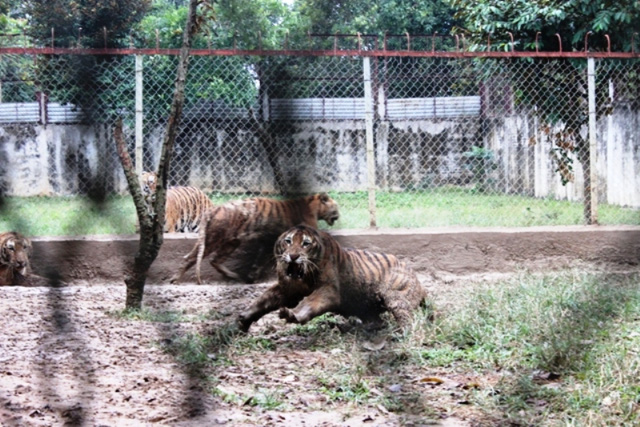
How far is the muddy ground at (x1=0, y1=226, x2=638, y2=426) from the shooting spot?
2.46 m

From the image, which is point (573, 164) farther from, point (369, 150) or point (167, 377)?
point (167, 377)

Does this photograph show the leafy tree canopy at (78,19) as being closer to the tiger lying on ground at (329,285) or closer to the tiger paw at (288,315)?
the tiger lying on ground at (329,285)

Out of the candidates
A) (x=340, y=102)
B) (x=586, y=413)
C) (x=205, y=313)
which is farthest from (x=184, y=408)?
(x=340, y=102)

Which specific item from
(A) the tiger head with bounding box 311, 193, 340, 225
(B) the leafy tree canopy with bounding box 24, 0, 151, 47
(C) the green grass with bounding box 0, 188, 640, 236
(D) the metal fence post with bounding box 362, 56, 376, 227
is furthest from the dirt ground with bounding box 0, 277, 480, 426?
(B) the leafy tree canopy with bounding box 24, 0, 151, 47

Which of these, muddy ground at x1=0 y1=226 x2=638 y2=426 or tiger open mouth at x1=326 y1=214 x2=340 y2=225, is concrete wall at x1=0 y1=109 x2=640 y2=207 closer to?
tiger open mouth at x1=326 y1=214 x2=340 y2=225

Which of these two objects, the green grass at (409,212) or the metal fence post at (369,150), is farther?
the green grass at (409,212)

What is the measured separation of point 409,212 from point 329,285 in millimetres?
3951

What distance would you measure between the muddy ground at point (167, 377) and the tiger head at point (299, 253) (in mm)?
307

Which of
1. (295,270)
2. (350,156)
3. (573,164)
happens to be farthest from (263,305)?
(573,164)

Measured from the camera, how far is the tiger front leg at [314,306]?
11.5ft

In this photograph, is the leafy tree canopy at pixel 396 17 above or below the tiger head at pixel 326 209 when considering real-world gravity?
above

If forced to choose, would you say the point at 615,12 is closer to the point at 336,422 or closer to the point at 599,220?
the point at 599,220

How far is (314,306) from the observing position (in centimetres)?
358

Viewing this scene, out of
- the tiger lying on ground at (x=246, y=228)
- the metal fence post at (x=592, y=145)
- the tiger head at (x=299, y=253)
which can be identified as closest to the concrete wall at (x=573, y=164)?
the metal fence post at (x=592, y=145)
